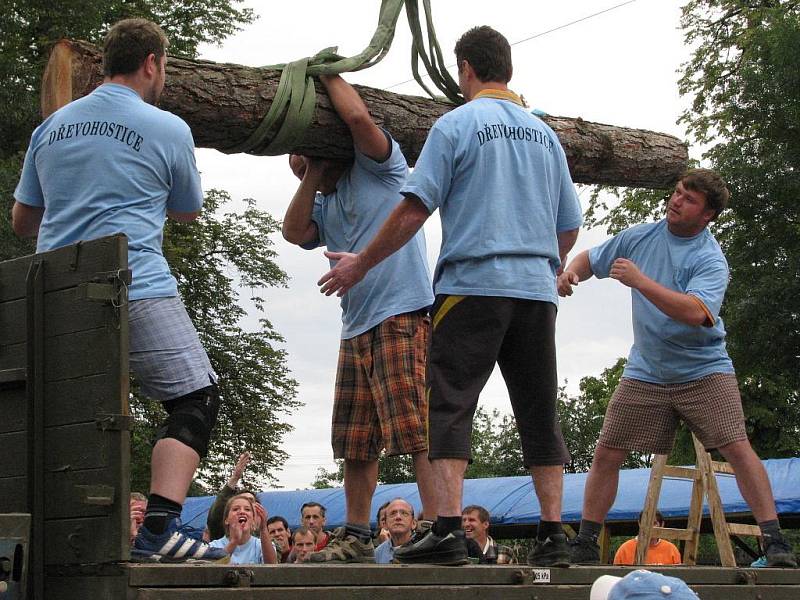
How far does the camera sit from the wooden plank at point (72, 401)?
9.66 feet

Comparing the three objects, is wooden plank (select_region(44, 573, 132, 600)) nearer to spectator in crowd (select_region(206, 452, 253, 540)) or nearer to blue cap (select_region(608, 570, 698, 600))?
blue cap (select_region(608, 570, 698, 600))

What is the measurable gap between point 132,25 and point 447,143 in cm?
111

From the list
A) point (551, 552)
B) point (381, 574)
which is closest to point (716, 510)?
point (551, 552)

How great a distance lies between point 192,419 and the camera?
3.62 m

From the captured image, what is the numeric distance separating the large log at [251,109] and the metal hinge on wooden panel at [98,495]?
2.13 m

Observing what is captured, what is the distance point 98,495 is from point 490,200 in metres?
1.82

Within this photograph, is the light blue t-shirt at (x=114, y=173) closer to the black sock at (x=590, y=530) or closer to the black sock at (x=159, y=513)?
the black sock at (x=159, y=513)

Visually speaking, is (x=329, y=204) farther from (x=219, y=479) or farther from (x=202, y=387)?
(x=219, y=479)

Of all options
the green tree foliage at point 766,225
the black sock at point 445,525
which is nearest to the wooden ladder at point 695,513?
the black sock at point 445,525

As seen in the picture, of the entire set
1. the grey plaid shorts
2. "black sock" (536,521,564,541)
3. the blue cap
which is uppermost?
the grey plaid shorts

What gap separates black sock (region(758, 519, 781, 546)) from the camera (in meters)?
5.13

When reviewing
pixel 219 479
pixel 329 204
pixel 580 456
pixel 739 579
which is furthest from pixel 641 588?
pixel 580 456

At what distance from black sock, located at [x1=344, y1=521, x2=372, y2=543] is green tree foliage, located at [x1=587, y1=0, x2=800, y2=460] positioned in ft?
50.7

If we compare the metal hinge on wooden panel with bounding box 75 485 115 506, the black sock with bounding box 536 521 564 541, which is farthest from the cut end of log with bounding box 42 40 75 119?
the black sock with bounding box 536 521 564 541
